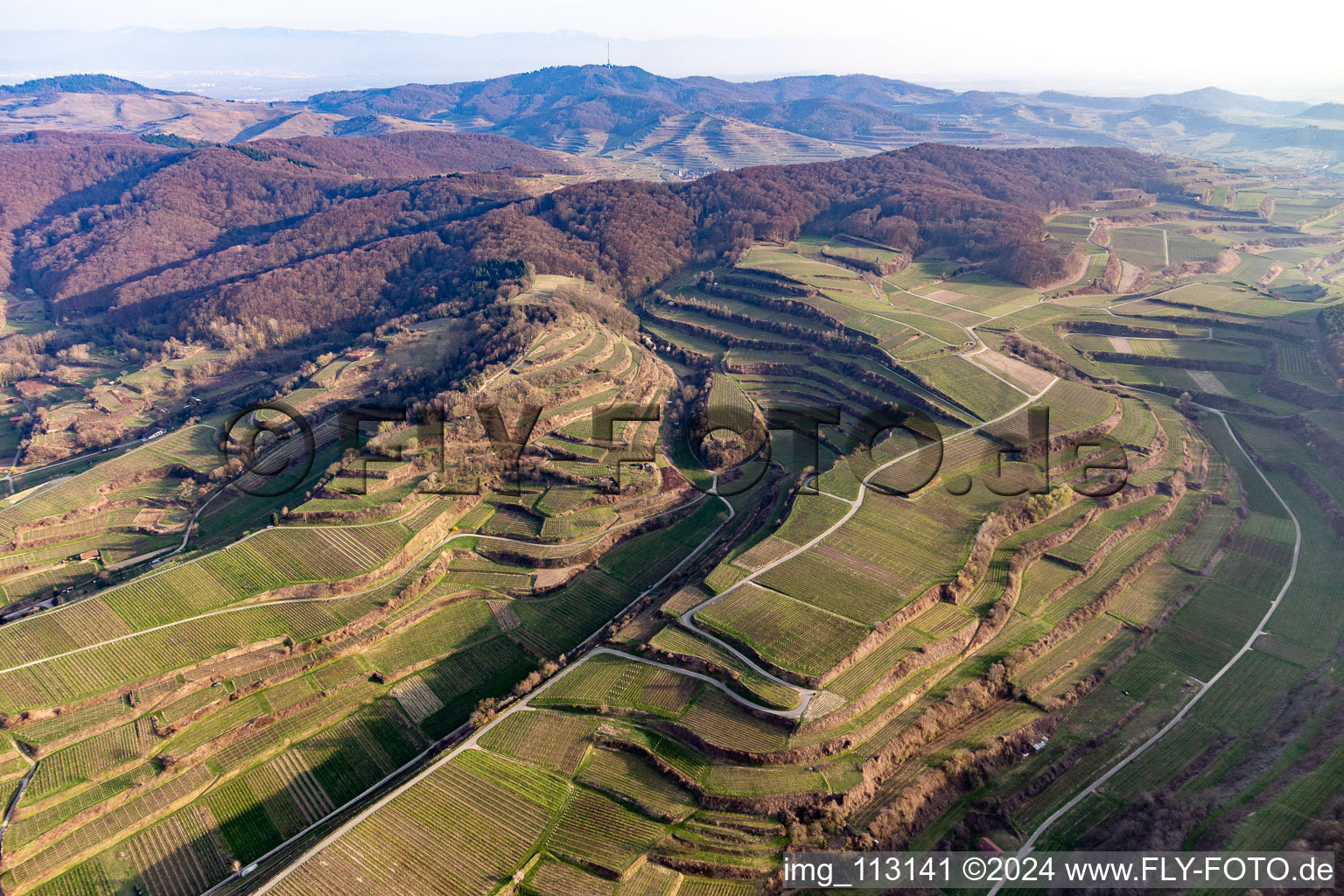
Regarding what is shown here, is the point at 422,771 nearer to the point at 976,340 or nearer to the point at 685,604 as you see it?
the point at 685,604

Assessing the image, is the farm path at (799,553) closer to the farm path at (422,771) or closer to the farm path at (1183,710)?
the farm path at (422,771)

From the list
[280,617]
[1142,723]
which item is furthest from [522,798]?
[1142,723]

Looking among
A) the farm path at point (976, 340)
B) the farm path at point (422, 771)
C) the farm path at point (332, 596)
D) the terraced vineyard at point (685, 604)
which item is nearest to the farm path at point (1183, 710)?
the terraced vineyard at point (685, 604)

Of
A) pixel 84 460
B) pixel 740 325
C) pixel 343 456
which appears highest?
pixel 740 325

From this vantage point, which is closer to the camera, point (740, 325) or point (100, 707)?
point (100, 707)

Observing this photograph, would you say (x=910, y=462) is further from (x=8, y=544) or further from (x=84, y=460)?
(x=84, y=460)

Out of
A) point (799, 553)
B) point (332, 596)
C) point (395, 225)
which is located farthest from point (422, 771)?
point (395, 225)

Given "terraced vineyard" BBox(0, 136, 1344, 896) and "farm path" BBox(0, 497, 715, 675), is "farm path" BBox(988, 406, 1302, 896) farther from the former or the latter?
"farm path" BBox(0, 497, 715, 675)

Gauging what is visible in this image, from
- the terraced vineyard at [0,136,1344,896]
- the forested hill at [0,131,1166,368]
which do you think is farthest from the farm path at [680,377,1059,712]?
the forested hill at [0,131,1166,368]
